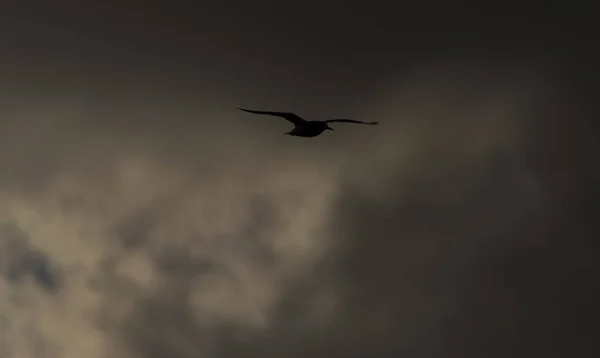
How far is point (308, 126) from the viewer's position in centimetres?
8594

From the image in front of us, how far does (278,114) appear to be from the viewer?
84.9m

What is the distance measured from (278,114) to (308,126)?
371 cm
